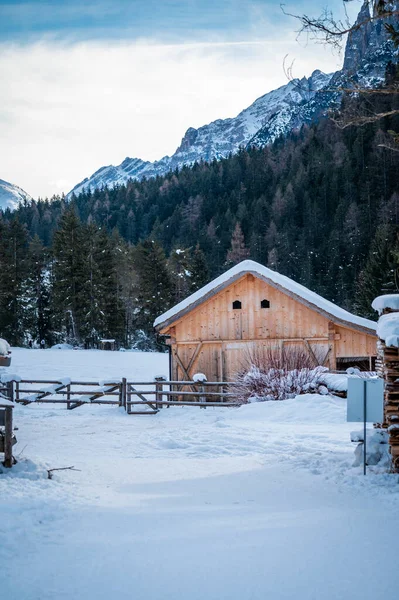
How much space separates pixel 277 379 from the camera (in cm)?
1719

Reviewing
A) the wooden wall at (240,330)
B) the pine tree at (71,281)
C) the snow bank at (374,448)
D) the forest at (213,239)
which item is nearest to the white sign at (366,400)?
the snow bank at (374,448)

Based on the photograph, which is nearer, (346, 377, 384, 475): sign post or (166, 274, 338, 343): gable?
(346, 377, 384, 475): sign post

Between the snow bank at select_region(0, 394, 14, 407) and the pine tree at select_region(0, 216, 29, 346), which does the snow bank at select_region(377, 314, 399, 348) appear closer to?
the snow bank at select_region(0, 394, 14, 407)

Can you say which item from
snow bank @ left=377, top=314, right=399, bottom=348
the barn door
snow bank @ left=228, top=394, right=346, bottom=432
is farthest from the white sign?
the barn door

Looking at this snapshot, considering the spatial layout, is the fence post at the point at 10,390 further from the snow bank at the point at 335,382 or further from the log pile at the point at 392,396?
the log pile at the point at 392,396

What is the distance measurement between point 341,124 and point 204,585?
20.4ft

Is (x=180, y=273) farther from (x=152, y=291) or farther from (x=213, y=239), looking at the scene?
(x=213, y=239)

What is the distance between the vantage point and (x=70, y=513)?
6055mm

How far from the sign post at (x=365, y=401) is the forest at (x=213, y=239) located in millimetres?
17157

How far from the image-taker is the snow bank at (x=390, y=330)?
7.65 m

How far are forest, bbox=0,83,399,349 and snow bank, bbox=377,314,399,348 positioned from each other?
653 inches

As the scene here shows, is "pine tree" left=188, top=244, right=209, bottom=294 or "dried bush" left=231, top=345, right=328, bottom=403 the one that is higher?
"pine tree" left=188, top=244, right=209, bottom=294

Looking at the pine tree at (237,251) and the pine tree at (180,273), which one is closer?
the pine tree at (180,273)

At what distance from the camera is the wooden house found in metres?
20.4
